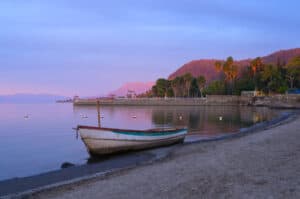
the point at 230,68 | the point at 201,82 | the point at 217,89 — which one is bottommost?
the point at 217,89

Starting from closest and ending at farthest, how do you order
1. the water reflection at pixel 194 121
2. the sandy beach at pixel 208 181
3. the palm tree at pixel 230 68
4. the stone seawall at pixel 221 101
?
the sandy beach at pixel 208 181 → the water reflection at pixel 194 121 → the stone seawall at pixel 221 101 → the palm tree at pixel 230 68

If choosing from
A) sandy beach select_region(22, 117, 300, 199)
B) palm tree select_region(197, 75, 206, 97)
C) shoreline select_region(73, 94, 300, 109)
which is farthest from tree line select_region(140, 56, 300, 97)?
sandy beach select_region(22, 117, 300, 199)

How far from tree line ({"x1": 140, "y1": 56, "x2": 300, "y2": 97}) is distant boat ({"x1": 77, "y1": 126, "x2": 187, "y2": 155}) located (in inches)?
4446

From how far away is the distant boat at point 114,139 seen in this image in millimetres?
21891

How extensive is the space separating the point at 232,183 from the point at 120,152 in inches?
528

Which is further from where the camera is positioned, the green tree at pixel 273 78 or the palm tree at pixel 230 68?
the palm tree at pixel 230 68

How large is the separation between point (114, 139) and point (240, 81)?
140015mm

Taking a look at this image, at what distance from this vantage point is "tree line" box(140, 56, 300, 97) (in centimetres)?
13288

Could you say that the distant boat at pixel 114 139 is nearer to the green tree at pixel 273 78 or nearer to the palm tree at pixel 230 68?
the green tree at pixel 273 78

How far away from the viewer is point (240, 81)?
156 metres

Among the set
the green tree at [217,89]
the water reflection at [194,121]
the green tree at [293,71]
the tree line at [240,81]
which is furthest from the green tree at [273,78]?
the water reflection at [194,121]

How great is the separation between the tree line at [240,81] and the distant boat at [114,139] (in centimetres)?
11292

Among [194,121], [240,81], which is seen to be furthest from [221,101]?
[194,121]

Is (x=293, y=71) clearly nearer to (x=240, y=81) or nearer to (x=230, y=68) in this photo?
(x=240, y=81)
